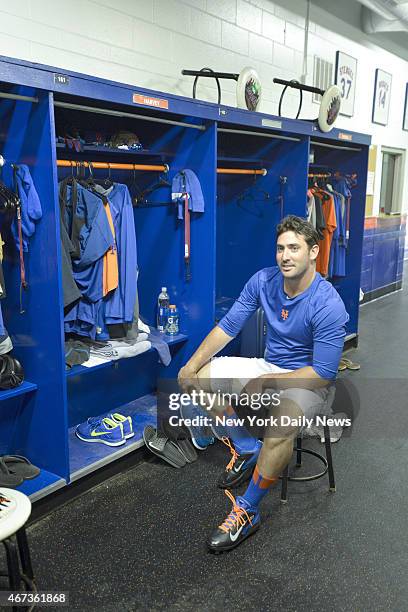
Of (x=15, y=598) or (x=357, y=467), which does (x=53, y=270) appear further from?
(x=357, y=467)

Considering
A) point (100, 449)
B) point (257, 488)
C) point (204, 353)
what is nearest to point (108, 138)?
point (204, 353)

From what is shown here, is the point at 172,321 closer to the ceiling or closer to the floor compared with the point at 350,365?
closer to the ceiling

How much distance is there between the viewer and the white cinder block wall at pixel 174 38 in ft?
8.90

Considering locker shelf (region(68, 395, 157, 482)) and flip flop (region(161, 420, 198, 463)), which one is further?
flip flop (region(161, 420, 198, 463))

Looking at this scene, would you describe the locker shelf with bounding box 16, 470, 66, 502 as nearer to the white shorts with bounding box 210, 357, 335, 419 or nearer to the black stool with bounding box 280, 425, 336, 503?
the white shorts with bounding box 210, 357, 335, 419

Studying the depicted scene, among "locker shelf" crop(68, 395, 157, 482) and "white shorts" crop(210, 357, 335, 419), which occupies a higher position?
"white shorts" crop(210, 357, 335, 419)

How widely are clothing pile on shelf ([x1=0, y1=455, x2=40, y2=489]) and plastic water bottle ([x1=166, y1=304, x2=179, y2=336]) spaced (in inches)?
42.7

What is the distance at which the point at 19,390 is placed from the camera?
7.51 feet

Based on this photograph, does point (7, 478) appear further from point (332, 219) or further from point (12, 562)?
point (332, 219)

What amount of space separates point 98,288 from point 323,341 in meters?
1.12

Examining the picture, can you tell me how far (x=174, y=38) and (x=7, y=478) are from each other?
2.83 metres

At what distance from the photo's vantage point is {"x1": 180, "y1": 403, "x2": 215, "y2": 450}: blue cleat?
9.61 ft

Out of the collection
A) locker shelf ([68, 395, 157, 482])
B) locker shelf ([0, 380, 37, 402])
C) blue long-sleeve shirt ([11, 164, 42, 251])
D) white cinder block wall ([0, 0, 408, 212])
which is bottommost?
locker shelf ([68, 395, 157, 482])

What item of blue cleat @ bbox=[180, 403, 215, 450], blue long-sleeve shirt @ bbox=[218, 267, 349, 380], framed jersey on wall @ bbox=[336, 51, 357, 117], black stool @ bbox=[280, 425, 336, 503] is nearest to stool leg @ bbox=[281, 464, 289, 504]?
black stool @ bbox=[280, 425, 336, 503]
